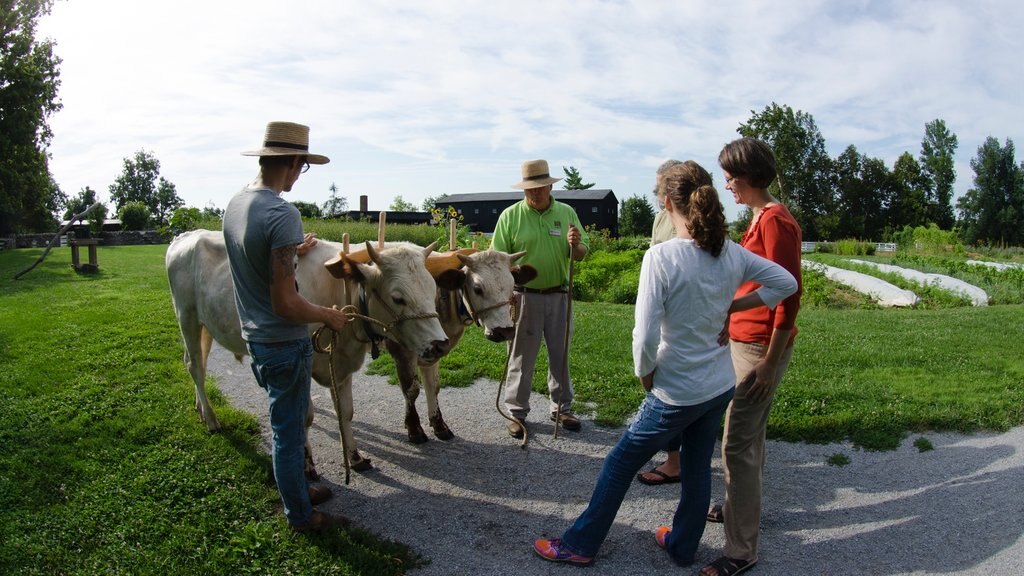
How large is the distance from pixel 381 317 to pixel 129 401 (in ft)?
11.5

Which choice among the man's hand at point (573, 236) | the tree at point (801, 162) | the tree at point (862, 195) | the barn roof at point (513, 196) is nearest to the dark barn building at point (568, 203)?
the barn roof at point (513, 196)

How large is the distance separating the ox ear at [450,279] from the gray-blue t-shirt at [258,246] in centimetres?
165

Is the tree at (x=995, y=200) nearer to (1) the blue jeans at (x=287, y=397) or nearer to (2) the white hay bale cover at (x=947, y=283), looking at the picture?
(2) the white hay bale cover at (x=947, y=283)

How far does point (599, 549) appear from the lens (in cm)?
400

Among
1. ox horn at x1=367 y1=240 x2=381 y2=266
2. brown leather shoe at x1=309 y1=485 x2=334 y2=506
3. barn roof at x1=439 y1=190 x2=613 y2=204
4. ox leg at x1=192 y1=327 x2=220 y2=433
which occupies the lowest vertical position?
brown leather shoe at x1=309 y1=485 x2=334 y2=506

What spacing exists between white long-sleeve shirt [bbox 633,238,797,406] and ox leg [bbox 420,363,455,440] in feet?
10.1

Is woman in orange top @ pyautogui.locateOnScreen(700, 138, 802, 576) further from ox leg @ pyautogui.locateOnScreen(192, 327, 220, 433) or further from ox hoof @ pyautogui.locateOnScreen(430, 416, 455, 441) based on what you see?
ox leg @ pyautogui.locateOnScreen(192, 327, 220, 433)

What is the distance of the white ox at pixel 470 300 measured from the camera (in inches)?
210

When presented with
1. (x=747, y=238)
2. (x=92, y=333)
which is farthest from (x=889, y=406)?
(x=92, y=333)

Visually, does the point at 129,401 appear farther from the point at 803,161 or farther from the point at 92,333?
the point at 803,161

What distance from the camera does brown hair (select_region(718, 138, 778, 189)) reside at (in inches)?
139

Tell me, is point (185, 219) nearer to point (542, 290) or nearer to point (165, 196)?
→ point (542, 290)

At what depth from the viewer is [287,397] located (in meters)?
3.78

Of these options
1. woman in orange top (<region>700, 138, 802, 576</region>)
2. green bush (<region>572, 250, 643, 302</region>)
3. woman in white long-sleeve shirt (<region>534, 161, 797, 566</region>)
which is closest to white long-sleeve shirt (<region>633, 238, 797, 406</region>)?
woman in white long-sleeve shirt (<region>534, 161, 797, 566</region>)
